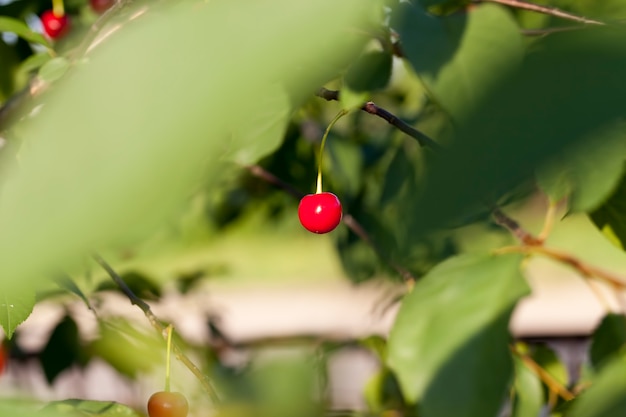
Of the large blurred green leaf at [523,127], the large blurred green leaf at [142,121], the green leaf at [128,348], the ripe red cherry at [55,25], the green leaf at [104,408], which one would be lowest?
the green leaf at [128,348]

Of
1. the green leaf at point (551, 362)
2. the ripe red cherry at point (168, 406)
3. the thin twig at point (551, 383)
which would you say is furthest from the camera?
Result: the green leaf at point (551, 362)

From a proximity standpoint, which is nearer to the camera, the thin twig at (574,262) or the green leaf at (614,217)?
the green leaf at (614,217)

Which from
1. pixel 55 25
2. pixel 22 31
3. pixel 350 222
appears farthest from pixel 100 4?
pixel 350 222

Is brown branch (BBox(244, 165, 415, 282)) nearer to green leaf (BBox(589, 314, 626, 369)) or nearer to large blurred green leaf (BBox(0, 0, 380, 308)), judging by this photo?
green leaf (BBox(589, 314, 626, 369))

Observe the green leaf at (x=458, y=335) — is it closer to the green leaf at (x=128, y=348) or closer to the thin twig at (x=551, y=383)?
the thin twig at (x=551, y=383)

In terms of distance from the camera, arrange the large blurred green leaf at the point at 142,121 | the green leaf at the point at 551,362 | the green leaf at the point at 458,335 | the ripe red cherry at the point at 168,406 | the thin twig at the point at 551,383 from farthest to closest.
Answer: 1. the green leaf at the point at 551,362
2. the thin twig at the point at 551,383
3. the ripe red cherry at the point at 168,406
4. the green leaf at the point at 458,335
5. the large blurred green leaf at the point at 142,121

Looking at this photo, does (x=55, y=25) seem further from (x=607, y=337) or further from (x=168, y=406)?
(x=607, y=337)

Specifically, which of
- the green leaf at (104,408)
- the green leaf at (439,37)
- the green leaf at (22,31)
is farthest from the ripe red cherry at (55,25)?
the green leaf at (439,37)
